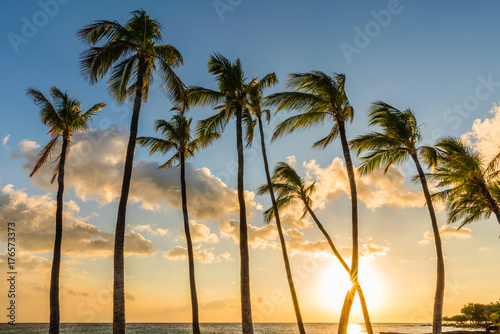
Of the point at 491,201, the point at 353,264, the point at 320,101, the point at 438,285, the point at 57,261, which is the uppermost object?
the point at 320,101

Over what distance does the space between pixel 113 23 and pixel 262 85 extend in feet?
28.5

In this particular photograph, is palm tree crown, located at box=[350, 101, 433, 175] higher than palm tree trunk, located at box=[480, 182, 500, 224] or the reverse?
higher

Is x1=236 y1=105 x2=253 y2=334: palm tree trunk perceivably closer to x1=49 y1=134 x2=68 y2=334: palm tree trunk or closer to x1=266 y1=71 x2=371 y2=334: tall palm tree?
x1=266 y1=71 x2=371 y2=334: tall palm tree

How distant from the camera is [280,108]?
15992 millimetres

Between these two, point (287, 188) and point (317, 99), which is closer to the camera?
point (317, 99)

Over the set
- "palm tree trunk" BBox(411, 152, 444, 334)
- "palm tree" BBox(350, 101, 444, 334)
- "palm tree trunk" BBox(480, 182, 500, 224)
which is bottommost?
"palm tree trunk" BBox(411, 152, 444, 334)

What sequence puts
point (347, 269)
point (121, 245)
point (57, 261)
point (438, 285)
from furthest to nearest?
point (347, 269)
point (57, 261)
point (438, 285)
point (121, 245)

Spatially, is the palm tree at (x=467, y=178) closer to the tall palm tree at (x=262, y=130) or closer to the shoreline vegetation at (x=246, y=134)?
the shoreline vegetation at (x=246, y=134)

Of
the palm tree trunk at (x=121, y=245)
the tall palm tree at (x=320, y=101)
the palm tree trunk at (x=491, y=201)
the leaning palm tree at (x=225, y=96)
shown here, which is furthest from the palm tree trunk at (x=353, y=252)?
the palm tree trunk at (x=121, y=245)

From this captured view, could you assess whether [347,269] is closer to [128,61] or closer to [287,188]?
[287,188]

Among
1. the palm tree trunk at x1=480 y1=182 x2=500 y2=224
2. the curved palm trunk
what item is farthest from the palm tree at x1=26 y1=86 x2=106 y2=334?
the palm tree trunk at x1=480 y1=182 x2=500 y2=224

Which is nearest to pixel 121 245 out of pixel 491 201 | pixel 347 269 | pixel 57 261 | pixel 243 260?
pixel 243 260

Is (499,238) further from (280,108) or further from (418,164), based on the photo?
(280,108)

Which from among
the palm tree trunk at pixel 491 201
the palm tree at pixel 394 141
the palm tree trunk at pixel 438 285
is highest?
the palm tree at pixel 394 141
